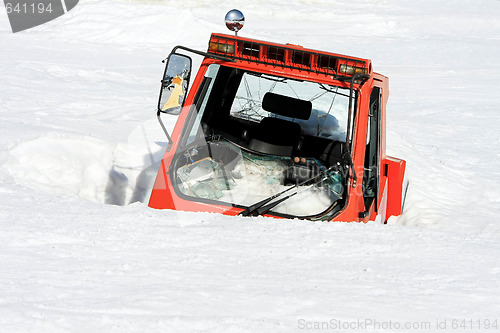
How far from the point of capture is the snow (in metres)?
2.77

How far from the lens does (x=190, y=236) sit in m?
3.79

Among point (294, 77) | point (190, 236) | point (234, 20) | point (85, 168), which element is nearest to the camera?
point (190, 236)

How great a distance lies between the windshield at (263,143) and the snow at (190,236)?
465 mm

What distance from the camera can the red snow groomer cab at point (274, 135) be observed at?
14.1 feet

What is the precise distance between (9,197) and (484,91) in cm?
1148

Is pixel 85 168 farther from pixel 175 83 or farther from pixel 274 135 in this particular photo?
pixel 175 83

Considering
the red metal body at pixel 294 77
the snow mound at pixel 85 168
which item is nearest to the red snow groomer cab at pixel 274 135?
the red metal body at pixel 294 77

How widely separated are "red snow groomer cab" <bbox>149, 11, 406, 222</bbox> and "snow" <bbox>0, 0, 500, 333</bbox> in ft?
1.08

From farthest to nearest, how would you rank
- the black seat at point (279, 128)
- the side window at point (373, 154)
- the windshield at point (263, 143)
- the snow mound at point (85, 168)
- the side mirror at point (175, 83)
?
the snow mound at point (85, 168) < the black seat at point (279, 128) < the side window at point (373, 154) < the windshield at point (263, 143) < the side mirror at point (175, 83)

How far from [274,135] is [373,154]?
2.74ft

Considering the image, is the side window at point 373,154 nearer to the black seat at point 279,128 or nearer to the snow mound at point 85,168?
the black seat at point 279,128

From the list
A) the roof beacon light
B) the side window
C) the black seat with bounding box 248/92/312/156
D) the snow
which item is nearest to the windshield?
the black seat with bounding box 248/92/312/156

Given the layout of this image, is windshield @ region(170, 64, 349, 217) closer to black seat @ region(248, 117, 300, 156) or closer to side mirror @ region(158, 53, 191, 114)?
black seat @ region(248, 117, 300, 156)

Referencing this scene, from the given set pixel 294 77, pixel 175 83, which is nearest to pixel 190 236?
pixel 175 83
